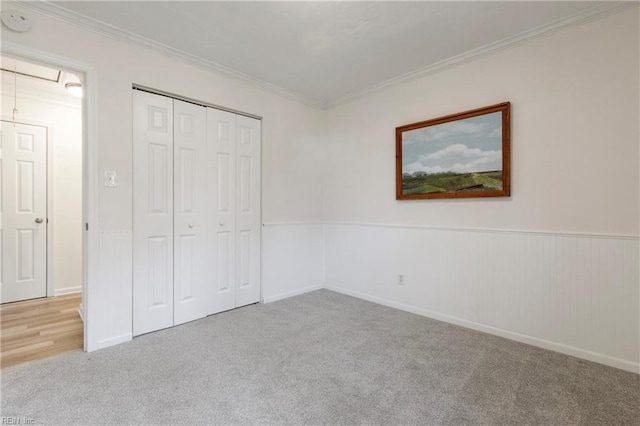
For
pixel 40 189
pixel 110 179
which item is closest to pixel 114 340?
pixel 110 179

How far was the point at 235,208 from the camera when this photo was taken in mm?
3357

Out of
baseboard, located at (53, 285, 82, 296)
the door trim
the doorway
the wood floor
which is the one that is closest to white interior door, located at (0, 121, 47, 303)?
the doorway

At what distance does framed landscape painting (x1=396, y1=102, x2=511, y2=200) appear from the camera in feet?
8.78

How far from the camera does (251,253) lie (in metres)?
3.53

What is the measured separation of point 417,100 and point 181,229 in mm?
2856

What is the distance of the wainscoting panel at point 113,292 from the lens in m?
2.41

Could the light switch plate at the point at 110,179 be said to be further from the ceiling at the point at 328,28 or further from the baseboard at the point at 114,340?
the baseboard at the point at 114,340

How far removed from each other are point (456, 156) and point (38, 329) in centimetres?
436

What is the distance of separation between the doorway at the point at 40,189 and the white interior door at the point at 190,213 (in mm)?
1392

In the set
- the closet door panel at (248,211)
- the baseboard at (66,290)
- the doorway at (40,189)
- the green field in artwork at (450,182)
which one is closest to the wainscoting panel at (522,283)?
the green field in artwork at (450,182)

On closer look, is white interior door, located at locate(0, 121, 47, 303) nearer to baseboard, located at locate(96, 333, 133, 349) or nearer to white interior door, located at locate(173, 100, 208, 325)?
baseboard, located at locate(96, 333, 133, 349)

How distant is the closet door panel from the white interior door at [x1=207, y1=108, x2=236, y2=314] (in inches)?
2.6

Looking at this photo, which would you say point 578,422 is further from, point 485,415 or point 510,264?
point 510,264

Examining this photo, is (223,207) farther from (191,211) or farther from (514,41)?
(514,41)
